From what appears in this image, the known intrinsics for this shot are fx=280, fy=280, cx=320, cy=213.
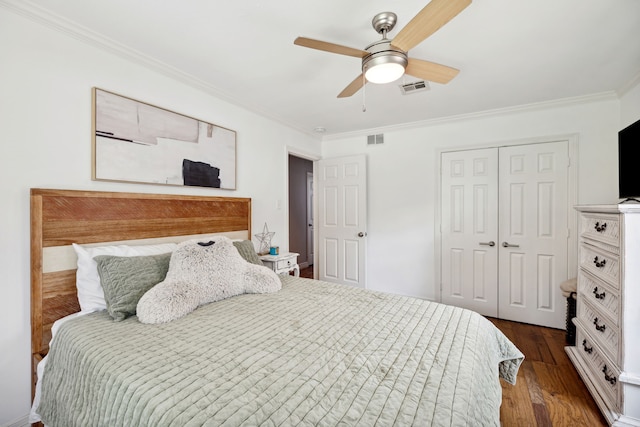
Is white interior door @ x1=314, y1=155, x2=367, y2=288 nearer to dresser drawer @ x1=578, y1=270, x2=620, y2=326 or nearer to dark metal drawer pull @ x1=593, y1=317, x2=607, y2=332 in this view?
dresser drawer @ x1=578, y1=270, x2=620, y2=326

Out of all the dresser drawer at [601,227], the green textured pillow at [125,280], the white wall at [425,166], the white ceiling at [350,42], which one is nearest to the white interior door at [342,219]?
the white wall at [425,166]

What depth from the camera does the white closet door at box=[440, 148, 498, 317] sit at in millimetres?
3244

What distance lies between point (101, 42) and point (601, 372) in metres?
3.93

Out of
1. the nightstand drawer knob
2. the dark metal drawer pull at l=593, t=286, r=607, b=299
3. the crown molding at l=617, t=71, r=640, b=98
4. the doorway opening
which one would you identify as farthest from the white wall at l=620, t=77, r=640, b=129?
the doorway opening

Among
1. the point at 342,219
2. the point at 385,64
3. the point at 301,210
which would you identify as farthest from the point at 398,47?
the point at 301,210

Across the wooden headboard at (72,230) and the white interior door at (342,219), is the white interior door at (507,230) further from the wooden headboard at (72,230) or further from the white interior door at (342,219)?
the wooden headboard at (72,230)

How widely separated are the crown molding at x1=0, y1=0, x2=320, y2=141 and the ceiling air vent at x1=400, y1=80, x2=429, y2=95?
1.65 meters

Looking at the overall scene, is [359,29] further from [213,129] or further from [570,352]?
[570,352]

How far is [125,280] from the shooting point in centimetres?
158

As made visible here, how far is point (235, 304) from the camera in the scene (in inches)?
69.1

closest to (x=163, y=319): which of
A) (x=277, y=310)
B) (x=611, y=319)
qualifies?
(x=277, y=310)

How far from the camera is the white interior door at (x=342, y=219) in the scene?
398cm

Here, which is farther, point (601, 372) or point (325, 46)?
point (601, 372)

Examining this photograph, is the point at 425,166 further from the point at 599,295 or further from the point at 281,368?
the point at 281,368
